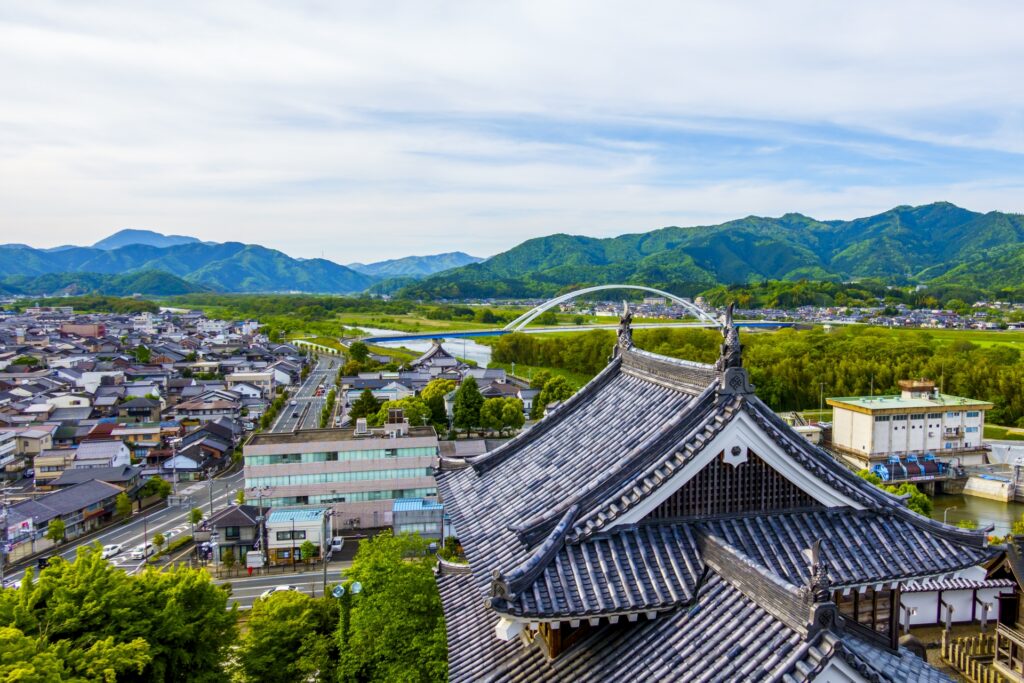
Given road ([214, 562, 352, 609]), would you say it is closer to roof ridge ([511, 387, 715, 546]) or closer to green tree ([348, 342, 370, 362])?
roof ridge ([511, 387, 715, 546])

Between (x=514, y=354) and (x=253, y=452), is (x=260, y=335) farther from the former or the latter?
(x=253, y=452)

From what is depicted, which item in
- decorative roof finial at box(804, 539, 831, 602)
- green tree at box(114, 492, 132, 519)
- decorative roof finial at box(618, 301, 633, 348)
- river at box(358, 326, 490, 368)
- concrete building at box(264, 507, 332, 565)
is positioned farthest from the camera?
river at box(358, 326, 490, 368)

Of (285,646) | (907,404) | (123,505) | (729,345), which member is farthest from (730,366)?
(907,404)

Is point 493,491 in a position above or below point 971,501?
above

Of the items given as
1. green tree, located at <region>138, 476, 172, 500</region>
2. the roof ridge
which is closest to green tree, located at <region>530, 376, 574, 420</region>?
green tree, located at <region>138, 476, 172, 500</region>

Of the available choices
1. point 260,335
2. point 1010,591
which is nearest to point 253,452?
Answer: point 1010,591

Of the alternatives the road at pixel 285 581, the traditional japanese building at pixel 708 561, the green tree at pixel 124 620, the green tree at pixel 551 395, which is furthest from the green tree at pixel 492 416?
the traditional japanese building at pixel 708 561
